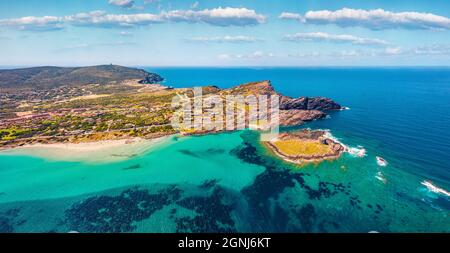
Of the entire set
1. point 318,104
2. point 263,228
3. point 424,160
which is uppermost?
point 318,104

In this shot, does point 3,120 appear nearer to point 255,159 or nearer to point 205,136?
point 205,136

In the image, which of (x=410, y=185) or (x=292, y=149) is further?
(x=292, y=149)

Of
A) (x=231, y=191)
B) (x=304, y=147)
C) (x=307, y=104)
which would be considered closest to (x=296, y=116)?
(x=307, y=104)

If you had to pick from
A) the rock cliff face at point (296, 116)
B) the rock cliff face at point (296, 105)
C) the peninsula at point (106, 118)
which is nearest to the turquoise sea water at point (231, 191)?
the peninsula at point (106, 118)

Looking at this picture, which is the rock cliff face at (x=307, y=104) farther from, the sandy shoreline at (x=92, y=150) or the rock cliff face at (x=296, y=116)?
the sandy shoreline at (x=92, y=150)

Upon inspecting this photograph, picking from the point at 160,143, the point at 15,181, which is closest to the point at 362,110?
the point at 160,143

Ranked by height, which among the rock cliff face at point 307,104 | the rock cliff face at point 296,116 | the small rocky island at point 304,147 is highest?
the rock cliff face at point 307,104
